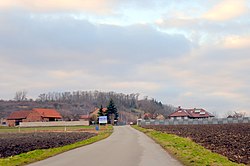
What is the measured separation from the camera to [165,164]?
47.0ft

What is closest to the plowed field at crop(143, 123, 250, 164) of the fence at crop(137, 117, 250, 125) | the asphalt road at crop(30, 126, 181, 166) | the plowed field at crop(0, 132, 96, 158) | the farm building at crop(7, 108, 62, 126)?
the asphalt road at crop(30, 126, 181, 166)

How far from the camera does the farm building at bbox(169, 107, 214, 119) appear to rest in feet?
453

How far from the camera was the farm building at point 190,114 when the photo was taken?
138125 millimetres

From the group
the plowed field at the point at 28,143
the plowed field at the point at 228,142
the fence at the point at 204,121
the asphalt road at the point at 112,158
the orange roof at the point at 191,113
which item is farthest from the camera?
the orange roof at the point at 191,113

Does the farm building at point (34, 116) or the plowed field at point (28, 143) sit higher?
the farm building at point (34, 116)

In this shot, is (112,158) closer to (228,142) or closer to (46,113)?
(228,142)

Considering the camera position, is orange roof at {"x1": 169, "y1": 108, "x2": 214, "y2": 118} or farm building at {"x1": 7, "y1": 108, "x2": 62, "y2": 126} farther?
orange roof at {"x1": 169, "y1": 108, "x2": 214, "y2": 118}

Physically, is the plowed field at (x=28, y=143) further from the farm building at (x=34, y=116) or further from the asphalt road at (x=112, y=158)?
the farm building at (x=34, y=116)

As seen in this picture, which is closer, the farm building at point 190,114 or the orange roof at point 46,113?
the orange roof at point 46,113

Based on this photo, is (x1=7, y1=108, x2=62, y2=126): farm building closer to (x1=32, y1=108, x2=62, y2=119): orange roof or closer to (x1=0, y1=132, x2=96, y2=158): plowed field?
(x1=32, y1=108, x2=62, y2=119): orange roof

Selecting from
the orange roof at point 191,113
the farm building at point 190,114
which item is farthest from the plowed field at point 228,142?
the orange roof at point 191,113

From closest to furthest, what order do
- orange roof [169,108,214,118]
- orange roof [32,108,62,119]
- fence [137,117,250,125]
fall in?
fence [137,117,250,125], orange roof [32,108,62,119], orange roof [169,108,214,118]

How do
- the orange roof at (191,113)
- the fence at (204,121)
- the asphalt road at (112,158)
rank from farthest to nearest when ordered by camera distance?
1. the orange roof at (191,113)
2. the fence at (204,121)
3. the asphalt road at (112,158)

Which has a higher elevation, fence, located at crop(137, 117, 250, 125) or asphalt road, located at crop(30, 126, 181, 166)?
fence, located at crop(137, 117, 250, 125)
